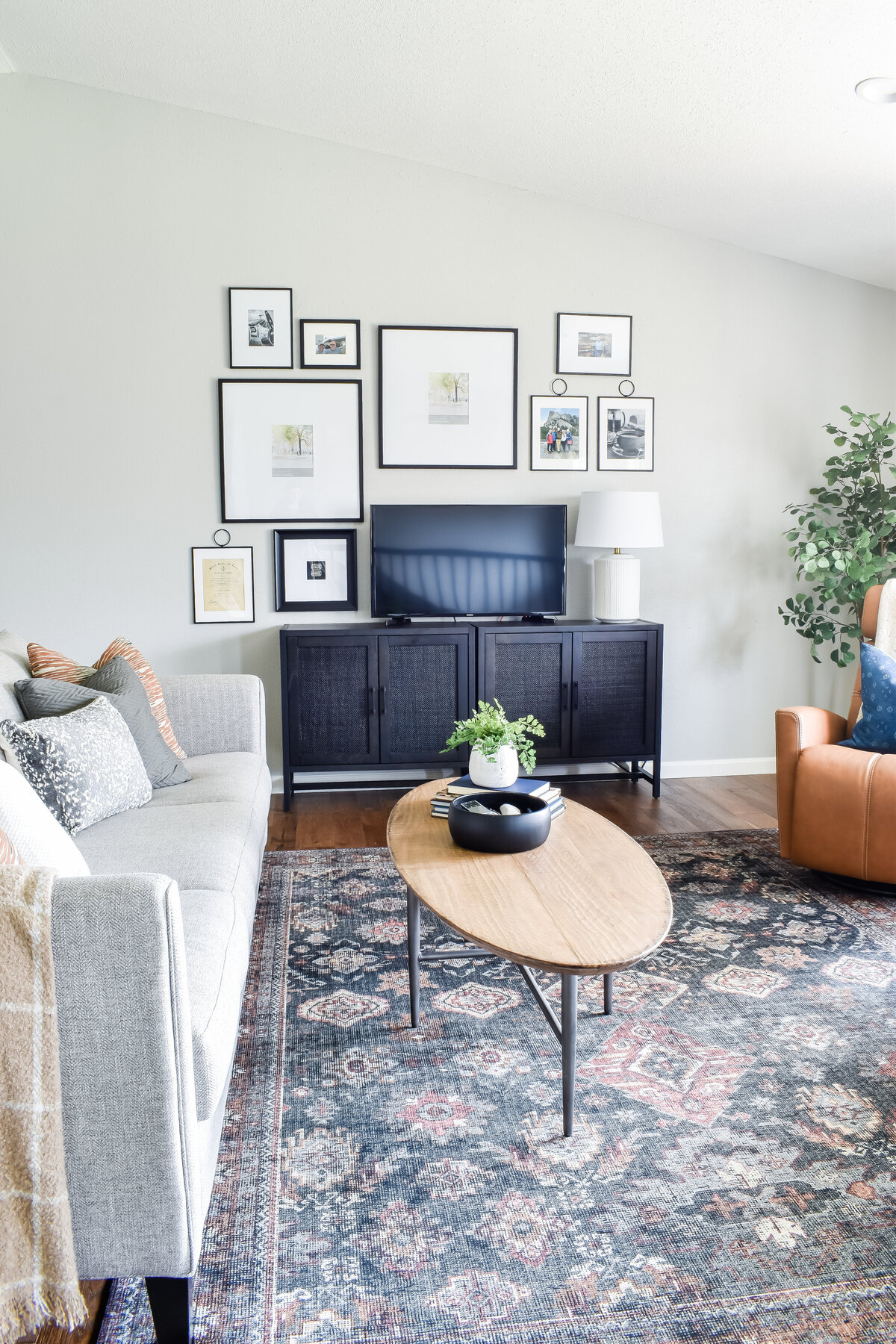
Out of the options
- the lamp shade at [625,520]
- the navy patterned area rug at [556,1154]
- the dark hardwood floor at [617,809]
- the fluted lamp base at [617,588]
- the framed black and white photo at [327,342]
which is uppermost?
the framed black and white photo at [327,342]

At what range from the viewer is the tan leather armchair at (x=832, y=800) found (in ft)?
9.29

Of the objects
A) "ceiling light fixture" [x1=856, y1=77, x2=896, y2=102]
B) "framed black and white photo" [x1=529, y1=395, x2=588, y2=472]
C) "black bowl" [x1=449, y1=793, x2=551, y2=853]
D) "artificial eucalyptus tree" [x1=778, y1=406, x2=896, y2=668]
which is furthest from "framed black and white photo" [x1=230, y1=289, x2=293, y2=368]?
"black bowl" [x1=449, y1=793, x2=551, y2=853]

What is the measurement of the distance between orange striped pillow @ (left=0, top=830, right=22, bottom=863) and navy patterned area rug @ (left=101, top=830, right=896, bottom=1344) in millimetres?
719

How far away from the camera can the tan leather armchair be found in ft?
9.29

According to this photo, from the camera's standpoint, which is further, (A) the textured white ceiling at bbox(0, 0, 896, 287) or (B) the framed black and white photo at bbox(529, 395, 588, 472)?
(B) the framed black and white photo at bbox(529, 395, 588, 472)

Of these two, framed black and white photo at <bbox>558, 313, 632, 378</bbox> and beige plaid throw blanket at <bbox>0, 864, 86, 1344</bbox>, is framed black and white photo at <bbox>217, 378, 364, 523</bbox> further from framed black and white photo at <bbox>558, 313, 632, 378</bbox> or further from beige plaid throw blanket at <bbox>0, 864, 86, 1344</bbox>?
beige plaid throw blanket at <bbox>0, 864, 86, 1344</bbox>

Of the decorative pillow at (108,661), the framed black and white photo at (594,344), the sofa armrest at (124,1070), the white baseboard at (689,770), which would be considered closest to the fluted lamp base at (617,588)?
the white baseboard at (689,770)

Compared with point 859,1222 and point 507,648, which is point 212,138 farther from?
point 859,1222

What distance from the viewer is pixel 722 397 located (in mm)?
4441

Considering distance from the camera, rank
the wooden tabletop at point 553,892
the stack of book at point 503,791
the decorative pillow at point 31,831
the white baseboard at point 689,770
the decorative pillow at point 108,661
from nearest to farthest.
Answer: the decorative pillow at point 31,831
the wooden tabletop at point 553,892
the stack of book at point 503,791
the decorative pillow at point 108,661
the white baseboard at point 689,770

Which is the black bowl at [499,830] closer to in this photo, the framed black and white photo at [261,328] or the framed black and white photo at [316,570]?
the framed black and white photo at [316,570]

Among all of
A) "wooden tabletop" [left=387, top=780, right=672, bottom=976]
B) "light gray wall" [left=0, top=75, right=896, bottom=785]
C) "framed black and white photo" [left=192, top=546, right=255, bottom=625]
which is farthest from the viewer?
"framed black and white photo" [left=192, top=546, right=255, bottom=625]

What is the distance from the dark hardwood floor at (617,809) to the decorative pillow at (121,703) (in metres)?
0.92

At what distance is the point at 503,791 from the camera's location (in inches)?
88.6
